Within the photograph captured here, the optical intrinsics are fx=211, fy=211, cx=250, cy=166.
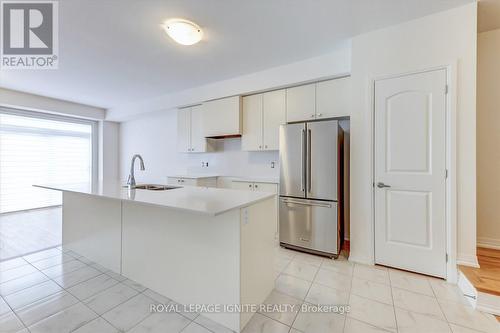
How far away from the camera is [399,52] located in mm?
2268

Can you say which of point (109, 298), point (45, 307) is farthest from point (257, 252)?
point (45, 307)

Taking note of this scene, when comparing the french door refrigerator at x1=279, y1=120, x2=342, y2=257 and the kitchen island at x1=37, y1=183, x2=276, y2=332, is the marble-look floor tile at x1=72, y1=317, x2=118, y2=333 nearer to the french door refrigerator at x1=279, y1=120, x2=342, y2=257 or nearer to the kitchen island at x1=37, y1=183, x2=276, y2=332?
the kitchen island at x1=37, y1=183, x2=276, y2=332

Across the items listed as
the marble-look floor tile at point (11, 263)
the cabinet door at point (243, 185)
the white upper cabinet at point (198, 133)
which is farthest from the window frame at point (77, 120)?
the cabinet door at point (243, 185)

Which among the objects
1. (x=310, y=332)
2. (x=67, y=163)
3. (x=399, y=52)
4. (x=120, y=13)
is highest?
(x=120, y=13)

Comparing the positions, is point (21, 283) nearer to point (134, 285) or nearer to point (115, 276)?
point (115, 276)

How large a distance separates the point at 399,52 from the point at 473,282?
2.25 m

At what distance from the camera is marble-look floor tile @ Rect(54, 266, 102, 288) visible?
204 centimetres

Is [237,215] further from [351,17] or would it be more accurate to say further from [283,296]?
[351,17]

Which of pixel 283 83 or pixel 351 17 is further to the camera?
pixel 283 83

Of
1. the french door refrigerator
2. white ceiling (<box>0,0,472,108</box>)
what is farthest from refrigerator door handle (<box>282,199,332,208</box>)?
white ceiling (<box>0,0,472,108</box>)

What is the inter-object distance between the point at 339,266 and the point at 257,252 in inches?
49.6

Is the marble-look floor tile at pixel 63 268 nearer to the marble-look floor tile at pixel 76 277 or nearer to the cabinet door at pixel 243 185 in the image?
the marble-look floor tile at pixel 76 277

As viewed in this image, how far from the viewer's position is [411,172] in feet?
7.33

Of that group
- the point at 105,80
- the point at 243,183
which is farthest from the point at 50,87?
the point at 243,183
